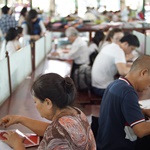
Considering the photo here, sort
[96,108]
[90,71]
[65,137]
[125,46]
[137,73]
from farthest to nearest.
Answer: [90,71] < [125,46] < [96,108] < [137,73] < [65,137]

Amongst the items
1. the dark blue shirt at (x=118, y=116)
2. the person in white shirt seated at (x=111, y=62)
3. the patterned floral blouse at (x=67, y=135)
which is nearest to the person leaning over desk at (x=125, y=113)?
the dark blue shirt at (x=118, y=116)

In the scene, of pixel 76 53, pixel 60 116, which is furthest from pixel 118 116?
pixel 76 53

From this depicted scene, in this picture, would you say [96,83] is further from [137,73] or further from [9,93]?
[137,73]

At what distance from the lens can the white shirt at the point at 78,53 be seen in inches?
175

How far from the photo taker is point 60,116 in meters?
1.27

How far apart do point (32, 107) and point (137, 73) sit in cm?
89

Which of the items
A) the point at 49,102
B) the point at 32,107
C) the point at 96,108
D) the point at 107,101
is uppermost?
the point at 49,102

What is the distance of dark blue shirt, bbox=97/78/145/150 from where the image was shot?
1691 mm

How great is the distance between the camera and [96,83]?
350cm

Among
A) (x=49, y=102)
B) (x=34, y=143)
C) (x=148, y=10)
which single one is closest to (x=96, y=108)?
(x=34, y=143)

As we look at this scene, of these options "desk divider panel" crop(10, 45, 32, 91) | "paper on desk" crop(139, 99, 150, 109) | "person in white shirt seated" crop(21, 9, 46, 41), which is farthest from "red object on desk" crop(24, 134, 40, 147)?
"person in white shirt seated" crop(21, 9, 46, 41)

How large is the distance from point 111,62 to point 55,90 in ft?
6.89

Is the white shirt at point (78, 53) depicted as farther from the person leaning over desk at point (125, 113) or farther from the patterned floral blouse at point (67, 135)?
the patterned floral blouse at point (67, 135)

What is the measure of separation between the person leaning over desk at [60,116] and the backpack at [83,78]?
2224 mm
